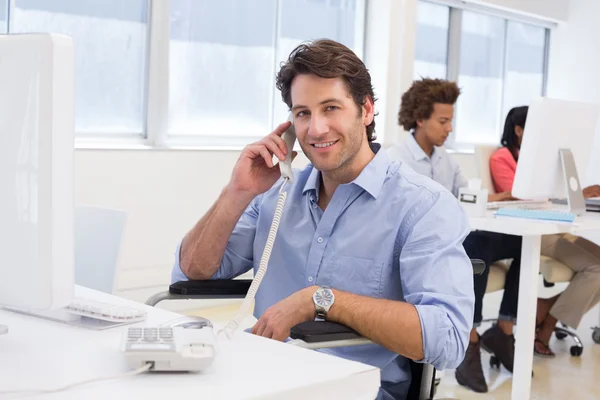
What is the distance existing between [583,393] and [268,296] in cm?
185

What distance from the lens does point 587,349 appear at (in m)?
3.97

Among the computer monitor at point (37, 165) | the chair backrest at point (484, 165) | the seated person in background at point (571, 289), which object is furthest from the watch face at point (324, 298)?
the chair backrest at point (484, 165)

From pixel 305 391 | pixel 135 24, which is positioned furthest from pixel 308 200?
pixel 135 24

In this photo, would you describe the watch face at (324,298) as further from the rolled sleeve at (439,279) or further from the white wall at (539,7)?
the white wall at (539,7)

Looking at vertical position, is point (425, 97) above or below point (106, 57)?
below

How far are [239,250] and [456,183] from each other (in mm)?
2206

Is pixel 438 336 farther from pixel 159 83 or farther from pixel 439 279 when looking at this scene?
pixel 159 83

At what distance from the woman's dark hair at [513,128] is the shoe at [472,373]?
4.44 feet

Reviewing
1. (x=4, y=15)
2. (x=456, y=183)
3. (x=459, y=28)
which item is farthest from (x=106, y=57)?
(x=459, y=28)

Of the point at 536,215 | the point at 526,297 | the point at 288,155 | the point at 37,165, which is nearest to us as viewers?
the point at 37,165

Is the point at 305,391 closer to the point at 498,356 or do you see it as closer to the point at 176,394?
the point at 176,394

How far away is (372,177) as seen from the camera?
72.5 inches

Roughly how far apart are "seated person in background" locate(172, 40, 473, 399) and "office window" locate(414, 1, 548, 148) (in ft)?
16.0

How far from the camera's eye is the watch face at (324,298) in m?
1.63
